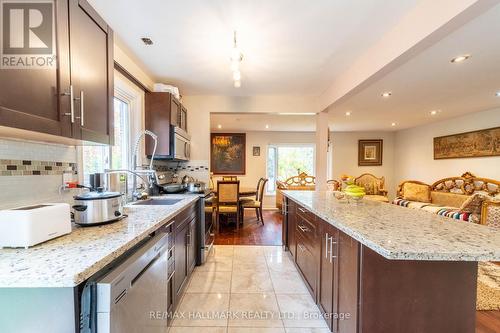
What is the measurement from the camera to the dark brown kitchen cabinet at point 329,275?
1547 mm

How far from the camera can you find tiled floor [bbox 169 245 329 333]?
178 cm

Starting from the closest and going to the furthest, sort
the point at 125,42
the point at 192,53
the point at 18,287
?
the point at 18,287 → the point at 125,42 → the point at 192,53

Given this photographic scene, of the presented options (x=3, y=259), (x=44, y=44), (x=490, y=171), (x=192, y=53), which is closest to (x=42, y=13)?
(x=44, y=44)

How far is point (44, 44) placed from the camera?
1025 millimetres

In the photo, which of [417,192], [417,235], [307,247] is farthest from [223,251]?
[417,192]

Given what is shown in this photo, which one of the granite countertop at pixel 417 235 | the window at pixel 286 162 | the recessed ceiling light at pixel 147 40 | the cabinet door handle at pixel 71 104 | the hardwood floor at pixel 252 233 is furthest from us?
the window at pixel 286 162

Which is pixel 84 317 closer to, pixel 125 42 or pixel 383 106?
pixel 125 42

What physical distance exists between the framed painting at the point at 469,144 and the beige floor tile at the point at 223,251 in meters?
4.92

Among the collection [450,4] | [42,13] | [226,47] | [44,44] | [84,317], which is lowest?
[84,317]

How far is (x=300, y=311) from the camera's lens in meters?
1.94

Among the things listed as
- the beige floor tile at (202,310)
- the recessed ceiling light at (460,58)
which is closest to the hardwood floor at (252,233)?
the beige floor tile at (202,310)

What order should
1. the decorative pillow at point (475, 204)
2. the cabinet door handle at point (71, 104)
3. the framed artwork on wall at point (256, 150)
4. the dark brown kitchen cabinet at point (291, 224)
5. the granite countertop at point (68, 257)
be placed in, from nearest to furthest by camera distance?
the granite countertop at point (68, 257) → the cabinet door handle at point (71, 104) → the dark brown kitchen cabinet at point (291, 224) → the decorative pillow at point (475, 204) → the framed artwork on wall at point (256, 150)

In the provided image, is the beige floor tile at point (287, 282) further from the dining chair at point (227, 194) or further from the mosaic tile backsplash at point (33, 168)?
the mosaic tile backsplash at point (33, 168)

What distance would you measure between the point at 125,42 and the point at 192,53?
630 millimetres
